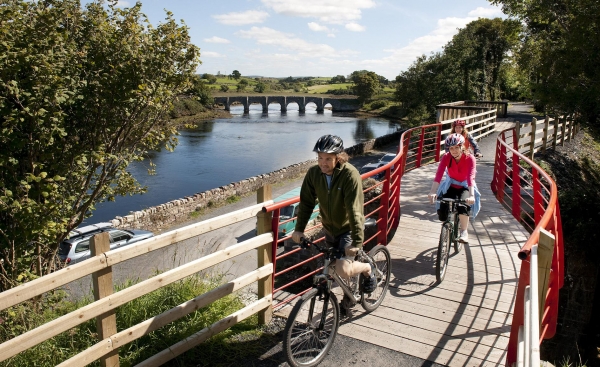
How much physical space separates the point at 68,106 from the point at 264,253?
5.72 metres

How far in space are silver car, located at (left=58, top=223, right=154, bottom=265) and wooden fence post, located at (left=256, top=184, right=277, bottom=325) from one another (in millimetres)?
10424

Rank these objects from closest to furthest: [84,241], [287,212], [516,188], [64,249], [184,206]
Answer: [516,188]
[64,249]
[84,241]
[287,212]
[184,206]

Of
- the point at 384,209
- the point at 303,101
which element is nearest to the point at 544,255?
the point at 384,209

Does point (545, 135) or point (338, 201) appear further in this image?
point (545, 135)

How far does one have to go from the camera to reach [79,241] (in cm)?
1600

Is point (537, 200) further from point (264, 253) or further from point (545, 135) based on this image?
point (545, 135)

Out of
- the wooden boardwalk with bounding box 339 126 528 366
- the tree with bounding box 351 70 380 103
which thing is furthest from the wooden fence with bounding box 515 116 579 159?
the tree with bounding box 351 70 380 103

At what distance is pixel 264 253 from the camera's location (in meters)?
4.47

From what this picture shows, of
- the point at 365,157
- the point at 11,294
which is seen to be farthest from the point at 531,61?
the point at 11,294

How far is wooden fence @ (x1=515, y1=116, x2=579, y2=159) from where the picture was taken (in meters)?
16.2

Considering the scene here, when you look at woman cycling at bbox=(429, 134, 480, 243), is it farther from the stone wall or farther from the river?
the river

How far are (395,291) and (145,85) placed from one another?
19.8 ft

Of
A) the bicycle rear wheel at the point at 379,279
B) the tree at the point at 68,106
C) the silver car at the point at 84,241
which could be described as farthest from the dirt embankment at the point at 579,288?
the silver car at the point at 84,241

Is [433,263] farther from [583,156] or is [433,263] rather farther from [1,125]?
[583,156]
